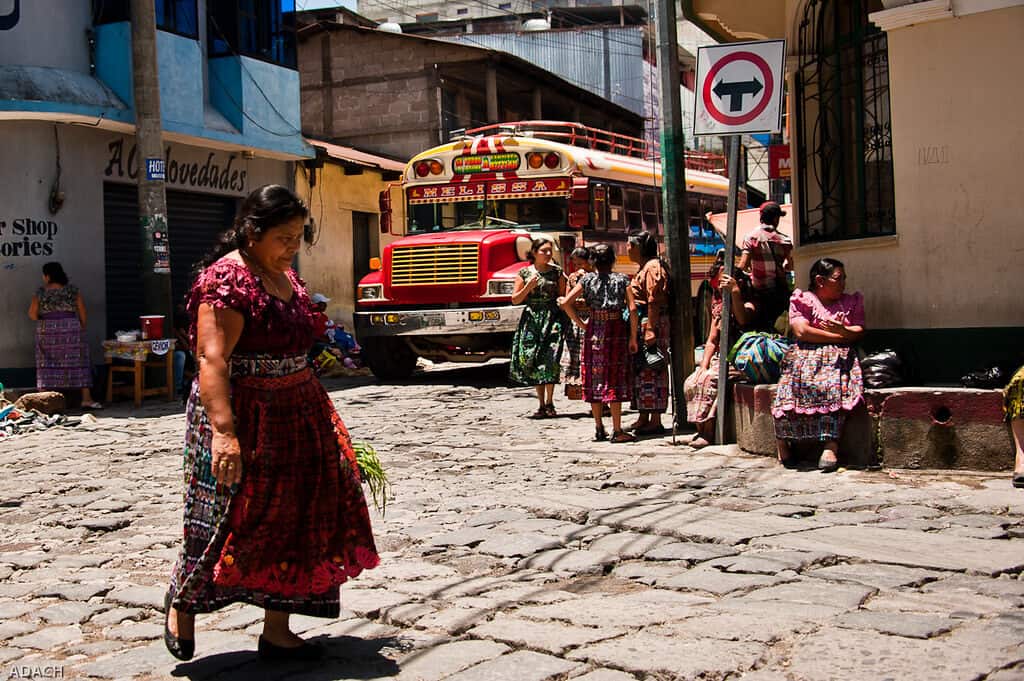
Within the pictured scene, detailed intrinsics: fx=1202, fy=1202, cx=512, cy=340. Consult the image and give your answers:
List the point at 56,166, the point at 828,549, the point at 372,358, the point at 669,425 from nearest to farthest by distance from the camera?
the point at 828,549 < the point at 669,425 < the point at 56,166 < the point at 372,358

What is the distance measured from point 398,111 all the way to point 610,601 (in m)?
22.8

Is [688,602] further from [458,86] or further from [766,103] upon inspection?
[458,86]

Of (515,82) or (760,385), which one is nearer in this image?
(760,385)

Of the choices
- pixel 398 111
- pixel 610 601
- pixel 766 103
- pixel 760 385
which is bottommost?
pixel 610 601

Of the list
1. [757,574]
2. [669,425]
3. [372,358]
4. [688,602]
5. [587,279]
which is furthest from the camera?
[372,358]

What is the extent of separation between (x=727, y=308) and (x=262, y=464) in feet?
16.9

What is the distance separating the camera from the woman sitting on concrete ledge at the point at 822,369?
7.60 m

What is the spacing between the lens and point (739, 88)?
26.6 feet

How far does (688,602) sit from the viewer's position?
4.62m

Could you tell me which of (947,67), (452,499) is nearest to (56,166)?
(452,499)

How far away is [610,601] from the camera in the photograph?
4688mm

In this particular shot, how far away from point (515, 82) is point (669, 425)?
18.6 metres

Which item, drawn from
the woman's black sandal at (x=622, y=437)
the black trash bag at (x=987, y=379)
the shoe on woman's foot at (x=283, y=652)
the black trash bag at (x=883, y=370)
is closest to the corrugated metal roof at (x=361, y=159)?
the woman's black sandal at (x=622, y=437)

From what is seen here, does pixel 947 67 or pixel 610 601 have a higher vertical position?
pixel 947 67
